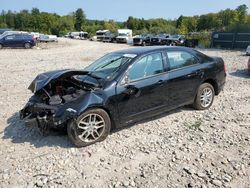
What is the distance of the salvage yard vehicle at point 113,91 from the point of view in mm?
4516

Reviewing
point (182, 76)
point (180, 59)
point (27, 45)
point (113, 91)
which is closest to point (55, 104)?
point (113, 91)

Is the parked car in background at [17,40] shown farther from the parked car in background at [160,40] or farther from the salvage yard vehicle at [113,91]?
the salvage yard vehicle at [113,91]

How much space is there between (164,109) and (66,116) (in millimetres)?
2003

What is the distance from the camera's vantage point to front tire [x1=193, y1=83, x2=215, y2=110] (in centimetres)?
601

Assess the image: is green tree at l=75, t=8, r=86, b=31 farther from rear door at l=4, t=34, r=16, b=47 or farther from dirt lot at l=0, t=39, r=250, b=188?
dirt lot at l=0, t=39, r=250, b=188

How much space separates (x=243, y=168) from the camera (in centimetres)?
384

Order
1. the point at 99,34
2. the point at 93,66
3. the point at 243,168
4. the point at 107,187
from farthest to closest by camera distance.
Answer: the point at 99,34 < the point at 93,66 < the point at 243,168 < the point at 107,187

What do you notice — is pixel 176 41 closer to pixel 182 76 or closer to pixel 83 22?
pixel 182 76

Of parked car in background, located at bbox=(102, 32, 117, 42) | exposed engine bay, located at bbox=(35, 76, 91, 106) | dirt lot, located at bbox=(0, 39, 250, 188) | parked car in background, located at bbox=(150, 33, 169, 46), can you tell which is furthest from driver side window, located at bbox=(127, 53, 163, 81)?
parked car in background, located at bbox=(102, 32, 117, 42)

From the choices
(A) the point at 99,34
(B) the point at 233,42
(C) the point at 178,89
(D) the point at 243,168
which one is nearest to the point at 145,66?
(C) the point at 178,89

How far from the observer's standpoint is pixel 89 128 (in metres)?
4.59

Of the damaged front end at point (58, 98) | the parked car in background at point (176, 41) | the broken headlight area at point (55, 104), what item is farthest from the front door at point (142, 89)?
the parked car in background at point (176, 41)

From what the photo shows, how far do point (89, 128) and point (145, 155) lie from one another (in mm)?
1044

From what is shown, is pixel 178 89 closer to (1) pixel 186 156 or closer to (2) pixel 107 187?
(1) pixel 186 156
